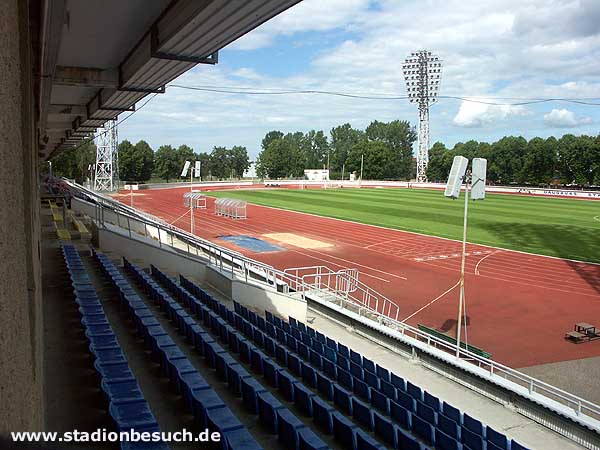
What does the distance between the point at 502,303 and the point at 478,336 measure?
379 centimetres

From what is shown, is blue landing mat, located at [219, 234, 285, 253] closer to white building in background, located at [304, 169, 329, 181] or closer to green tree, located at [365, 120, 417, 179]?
white building in background, located at [304, 169, 329, 181]

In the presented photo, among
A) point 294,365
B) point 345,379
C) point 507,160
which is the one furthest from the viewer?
point 507,160

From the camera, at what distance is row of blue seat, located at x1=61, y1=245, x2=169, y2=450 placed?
17.6ft

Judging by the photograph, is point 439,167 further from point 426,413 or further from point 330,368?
point 426,413

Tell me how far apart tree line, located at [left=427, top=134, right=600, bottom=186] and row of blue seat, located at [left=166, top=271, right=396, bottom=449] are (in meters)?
83.1

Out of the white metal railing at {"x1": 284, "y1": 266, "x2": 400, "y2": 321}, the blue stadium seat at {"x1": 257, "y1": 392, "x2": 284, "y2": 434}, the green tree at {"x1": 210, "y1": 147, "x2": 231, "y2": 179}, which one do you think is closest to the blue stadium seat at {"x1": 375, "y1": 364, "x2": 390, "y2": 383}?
the blue stadium seat at {"x1": 257, "y1": 392, "x2": 284, "y2": 434}

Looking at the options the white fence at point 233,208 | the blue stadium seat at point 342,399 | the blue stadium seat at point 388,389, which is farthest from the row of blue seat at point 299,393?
the white fence at point 233,208

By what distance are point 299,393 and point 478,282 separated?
14800 millimetres

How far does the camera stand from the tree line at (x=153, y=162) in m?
74.4

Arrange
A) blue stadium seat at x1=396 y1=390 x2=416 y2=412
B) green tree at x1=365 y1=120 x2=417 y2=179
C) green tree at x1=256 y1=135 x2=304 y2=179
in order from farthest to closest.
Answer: green tree at x1=365 y1=120 x2=417 y2=179 < green tree at x1=256 y1=135 x2=304 y2=179 < blue stadium seat at x1=396 y1=390 x2=416 y2=412

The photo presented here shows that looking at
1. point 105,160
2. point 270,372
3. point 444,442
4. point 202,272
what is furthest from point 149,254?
point 105,160

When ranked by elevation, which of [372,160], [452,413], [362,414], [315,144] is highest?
[315,144]

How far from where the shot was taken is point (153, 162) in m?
102

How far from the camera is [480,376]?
32.9 feet
